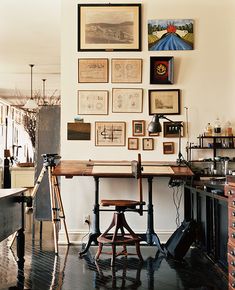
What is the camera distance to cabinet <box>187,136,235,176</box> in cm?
536

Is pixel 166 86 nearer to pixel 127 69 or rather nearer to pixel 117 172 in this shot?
pixel 127 69

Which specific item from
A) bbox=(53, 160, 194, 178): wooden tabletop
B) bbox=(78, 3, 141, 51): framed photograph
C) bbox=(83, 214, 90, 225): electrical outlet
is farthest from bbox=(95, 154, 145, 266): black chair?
bbox=(78, 3, 141, 51): framed photograph

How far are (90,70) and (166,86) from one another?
3.32 feet

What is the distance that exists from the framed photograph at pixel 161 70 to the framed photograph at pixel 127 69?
6.7 inches

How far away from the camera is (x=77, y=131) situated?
5.52m

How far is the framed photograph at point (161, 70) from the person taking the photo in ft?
18.0

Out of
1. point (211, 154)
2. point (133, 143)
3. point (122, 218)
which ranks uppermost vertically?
point (133, 143)

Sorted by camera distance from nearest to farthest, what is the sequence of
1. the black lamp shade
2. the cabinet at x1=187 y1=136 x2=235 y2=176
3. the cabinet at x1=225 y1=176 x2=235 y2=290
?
1. the cabinet at x1=225 y1=176 x2=235 y2=290
2. the black lamp shade
3. the cabinet at x1=187 y1=136 x2=235 y2=176

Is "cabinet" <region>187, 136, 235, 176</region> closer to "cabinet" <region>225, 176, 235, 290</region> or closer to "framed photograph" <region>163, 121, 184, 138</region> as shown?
"framed photograph" <region>163, 121, 184, 138</region>

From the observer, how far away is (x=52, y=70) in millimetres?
9797

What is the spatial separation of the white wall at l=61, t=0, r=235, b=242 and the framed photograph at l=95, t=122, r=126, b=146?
70mm

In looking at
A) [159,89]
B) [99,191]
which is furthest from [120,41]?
[99,191]

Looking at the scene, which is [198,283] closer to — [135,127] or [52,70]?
[135,127]

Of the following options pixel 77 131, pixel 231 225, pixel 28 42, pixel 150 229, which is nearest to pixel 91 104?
pixel 77 131
